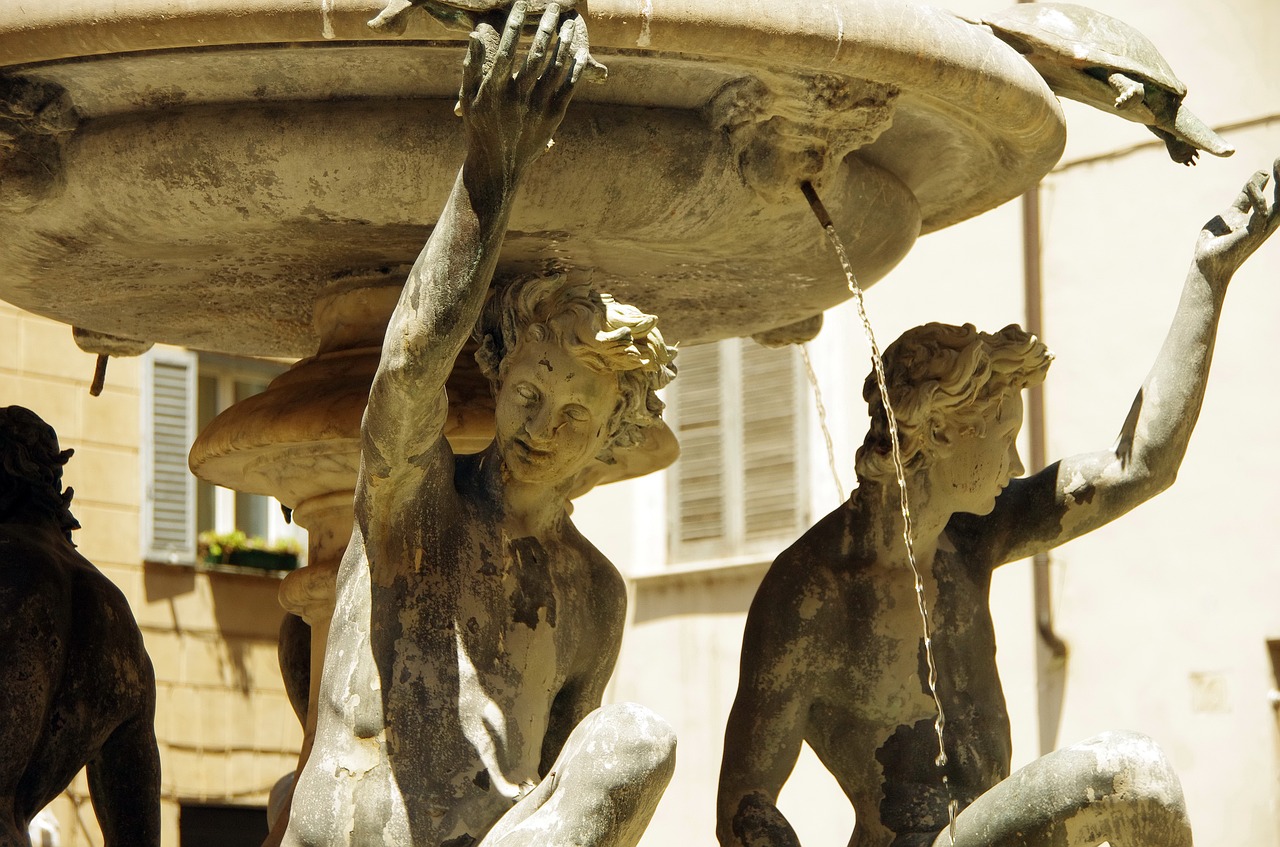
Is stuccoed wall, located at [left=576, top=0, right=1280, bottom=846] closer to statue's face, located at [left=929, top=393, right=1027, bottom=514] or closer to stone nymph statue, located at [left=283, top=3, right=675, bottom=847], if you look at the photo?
statue's face, located at [left=929, top=393, right=1027, bottom=514]

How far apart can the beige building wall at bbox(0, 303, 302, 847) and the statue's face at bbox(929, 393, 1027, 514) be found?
10.1 m

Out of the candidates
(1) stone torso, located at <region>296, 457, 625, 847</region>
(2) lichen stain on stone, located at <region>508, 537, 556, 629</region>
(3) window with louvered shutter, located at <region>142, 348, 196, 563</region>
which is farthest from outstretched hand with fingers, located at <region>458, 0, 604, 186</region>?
(3) window with louvered shutter, located at <region>142, 348, 196, 563</region>

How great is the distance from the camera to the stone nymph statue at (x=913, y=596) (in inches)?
186

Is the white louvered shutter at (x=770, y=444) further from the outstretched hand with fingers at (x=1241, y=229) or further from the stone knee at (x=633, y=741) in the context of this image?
the stone knee at (x=633, y=741)

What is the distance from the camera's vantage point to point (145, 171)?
14.8 ft

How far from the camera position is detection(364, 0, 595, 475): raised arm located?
3.71 metres

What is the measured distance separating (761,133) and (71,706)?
1.75 m

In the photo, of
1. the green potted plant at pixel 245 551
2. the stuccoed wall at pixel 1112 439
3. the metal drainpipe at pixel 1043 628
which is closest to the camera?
Answer: the stuccoed wall at pixel 1112 439

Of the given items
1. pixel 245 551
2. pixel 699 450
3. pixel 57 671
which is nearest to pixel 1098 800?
pixel 57 671

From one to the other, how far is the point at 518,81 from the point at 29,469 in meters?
1.79

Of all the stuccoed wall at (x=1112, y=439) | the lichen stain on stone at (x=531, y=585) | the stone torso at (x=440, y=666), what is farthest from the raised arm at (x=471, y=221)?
the stuccoed wall at (x=1112, y=439)

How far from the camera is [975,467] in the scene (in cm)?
477

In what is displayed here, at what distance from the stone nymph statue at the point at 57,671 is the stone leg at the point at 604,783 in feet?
4.16

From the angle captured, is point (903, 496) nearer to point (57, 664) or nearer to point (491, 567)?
point (491, 567)
